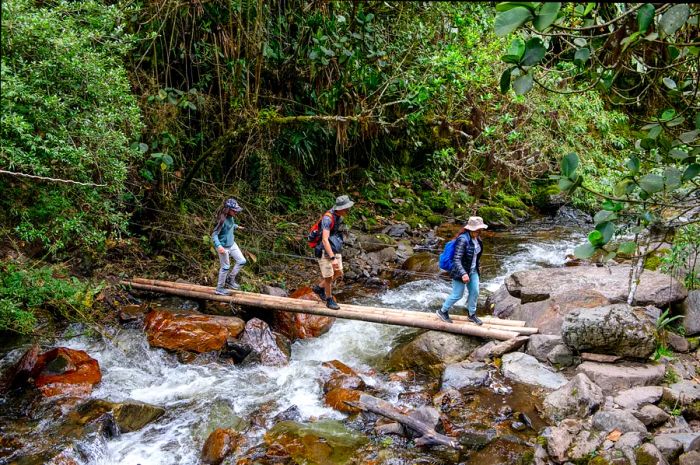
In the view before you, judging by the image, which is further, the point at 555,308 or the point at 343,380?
the point at 555,308

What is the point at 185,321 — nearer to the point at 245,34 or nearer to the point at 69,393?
the point at 69,393

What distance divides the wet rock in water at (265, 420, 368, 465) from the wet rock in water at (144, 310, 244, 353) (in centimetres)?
200

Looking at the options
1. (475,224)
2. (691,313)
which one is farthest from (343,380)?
(691,313)

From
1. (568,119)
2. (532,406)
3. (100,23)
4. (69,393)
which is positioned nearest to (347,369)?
(532,406)

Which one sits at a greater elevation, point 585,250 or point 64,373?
point 585,250

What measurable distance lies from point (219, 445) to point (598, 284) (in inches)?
232

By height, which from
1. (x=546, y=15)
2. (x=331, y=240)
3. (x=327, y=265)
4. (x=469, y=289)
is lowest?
(x=469, y=289)

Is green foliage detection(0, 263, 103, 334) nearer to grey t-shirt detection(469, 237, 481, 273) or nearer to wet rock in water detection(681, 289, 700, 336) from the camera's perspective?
grey t-shirt detection(469, 237, 481, 273)

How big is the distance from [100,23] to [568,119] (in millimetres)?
9663

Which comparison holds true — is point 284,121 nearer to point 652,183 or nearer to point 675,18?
point 652,183

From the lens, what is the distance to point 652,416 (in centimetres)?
483

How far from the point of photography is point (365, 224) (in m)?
12.4

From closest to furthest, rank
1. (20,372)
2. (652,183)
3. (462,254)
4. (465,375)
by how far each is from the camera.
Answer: (652,183), (20,372), (465,375), (462,254)

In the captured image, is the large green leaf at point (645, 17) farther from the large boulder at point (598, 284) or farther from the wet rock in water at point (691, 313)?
the large boulder at point (598, 284)
